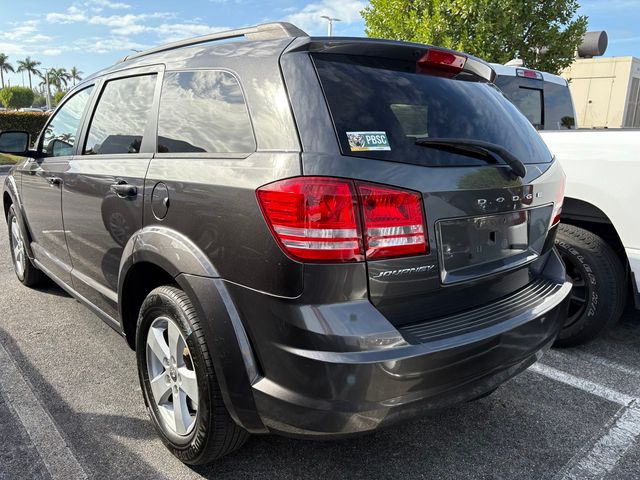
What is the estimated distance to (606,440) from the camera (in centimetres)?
254

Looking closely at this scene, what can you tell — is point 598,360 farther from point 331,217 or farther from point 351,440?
point 331,217

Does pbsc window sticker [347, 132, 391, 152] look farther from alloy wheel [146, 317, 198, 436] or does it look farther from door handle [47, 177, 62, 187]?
door handle [47, 177, 62, 187]

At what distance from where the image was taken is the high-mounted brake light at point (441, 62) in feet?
7.14

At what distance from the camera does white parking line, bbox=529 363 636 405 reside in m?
2.95

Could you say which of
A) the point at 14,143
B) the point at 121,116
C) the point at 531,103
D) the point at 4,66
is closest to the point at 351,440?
the point at 121,116

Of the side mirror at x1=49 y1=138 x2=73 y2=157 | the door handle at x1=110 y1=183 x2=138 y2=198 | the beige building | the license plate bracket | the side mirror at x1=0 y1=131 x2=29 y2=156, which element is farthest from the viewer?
the beige building

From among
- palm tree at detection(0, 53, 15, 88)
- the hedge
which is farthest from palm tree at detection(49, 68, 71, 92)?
the hedge

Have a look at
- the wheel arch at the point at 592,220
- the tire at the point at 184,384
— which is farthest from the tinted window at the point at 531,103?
the tire at the point at 184,384

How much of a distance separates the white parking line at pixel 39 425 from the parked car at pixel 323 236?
416 millimetres

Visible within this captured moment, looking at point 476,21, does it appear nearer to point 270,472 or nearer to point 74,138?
point 74,138

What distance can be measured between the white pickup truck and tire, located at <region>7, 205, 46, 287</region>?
13.8 feet

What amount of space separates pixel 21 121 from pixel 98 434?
23.2m

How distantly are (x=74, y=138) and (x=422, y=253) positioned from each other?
2.53 meters

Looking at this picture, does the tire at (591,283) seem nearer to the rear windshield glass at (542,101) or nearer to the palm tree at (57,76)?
the rear windshield glass at (542,101)
